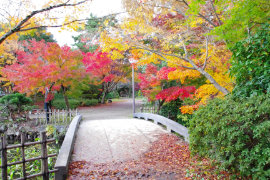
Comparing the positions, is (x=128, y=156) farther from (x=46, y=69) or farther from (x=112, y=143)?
(x=46, y=69)

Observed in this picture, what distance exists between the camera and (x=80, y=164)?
4.22 m

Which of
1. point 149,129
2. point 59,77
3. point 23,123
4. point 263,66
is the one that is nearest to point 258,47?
point 263,66

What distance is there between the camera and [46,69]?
34.4 feet

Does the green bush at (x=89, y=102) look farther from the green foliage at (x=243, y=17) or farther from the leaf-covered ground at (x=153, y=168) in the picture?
the green foliage at (x=243, y=17)

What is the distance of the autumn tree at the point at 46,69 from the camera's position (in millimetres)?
10547

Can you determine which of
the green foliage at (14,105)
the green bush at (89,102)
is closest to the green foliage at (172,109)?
the green foliage at (14,105)

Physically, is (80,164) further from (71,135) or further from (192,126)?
(192,126)

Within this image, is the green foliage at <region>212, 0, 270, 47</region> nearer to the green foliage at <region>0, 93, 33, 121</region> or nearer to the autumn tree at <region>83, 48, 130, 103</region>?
the green foliage at <region>0, 93, 33, 121</region>

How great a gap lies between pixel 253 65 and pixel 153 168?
2946 millimetres

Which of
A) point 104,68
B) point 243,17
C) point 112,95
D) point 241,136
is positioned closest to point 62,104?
point 104,68

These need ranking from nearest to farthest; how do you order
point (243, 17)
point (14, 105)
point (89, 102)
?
point (243, 17)
point (14, 105)
point (89, 102)

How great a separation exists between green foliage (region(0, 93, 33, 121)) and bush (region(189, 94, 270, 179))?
36.0 feet

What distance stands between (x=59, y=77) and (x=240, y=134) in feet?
32.6

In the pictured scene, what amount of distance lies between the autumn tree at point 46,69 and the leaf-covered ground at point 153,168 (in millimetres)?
7694
